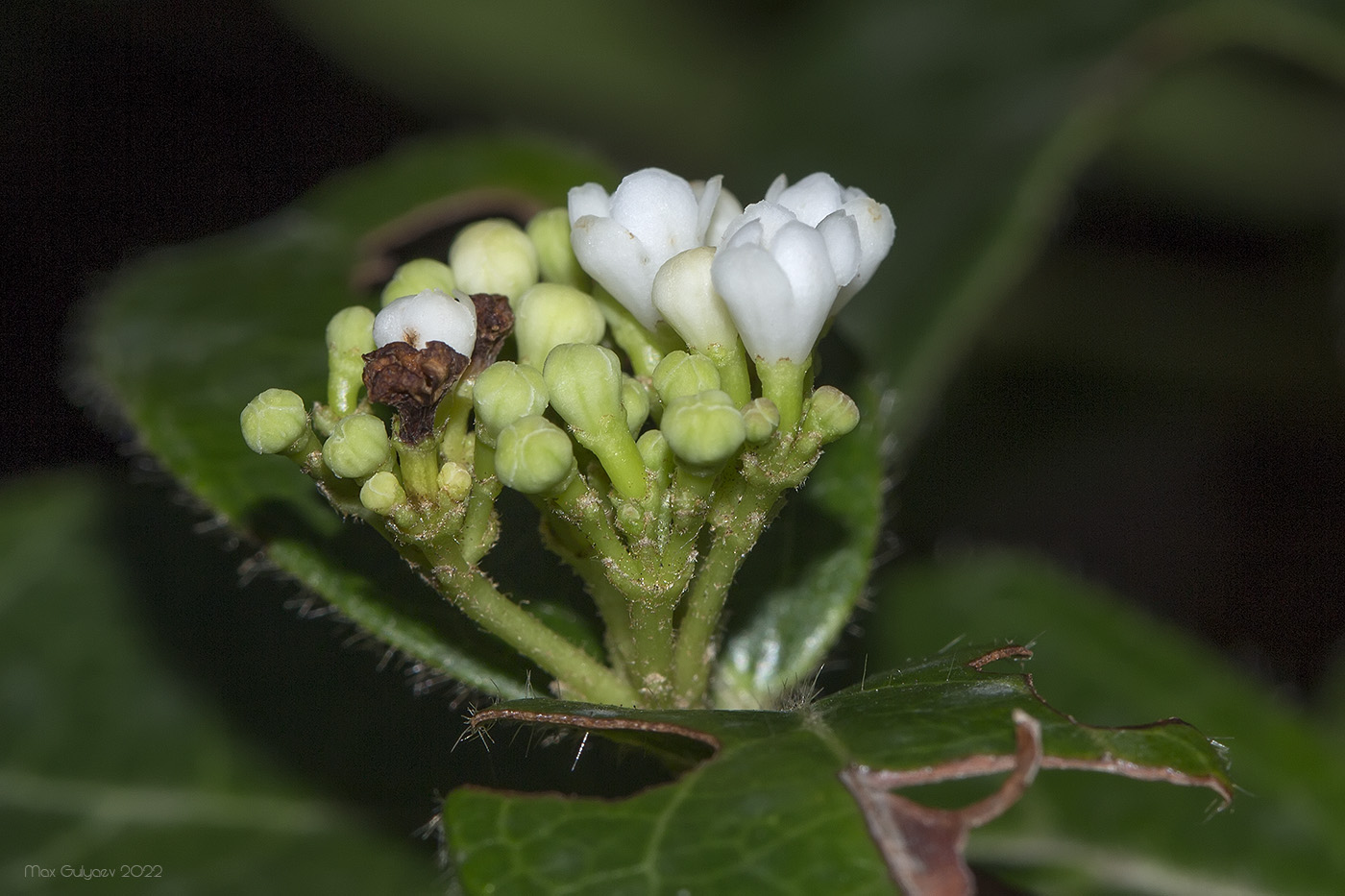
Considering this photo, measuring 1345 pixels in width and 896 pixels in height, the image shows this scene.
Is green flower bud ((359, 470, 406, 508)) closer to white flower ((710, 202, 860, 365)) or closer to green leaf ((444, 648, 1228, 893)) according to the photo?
green leaf ((444, 648, 1228, 893))

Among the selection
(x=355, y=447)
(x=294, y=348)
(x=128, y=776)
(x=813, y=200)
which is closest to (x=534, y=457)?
(x=355, y=447)

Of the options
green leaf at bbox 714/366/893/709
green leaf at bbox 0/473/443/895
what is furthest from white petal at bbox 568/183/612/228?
green leaf at bbox 0/473/443/895

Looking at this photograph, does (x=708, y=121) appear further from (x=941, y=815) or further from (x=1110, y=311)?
(x=941, y=815)

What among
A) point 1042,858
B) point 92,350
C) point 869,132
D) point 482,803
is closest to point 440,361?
point 482,803

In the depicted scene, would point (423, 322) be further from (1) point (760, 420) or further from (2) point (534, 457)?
(1) point (760, 420)

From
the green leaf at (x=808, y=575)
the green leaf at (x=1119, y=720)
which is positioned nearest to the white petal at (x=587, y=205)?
the green leaf at (x=808, y=575)

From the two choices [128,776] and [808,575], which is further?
[128,776]

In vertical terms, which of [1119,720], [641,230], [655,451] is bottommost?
[1119,720]
